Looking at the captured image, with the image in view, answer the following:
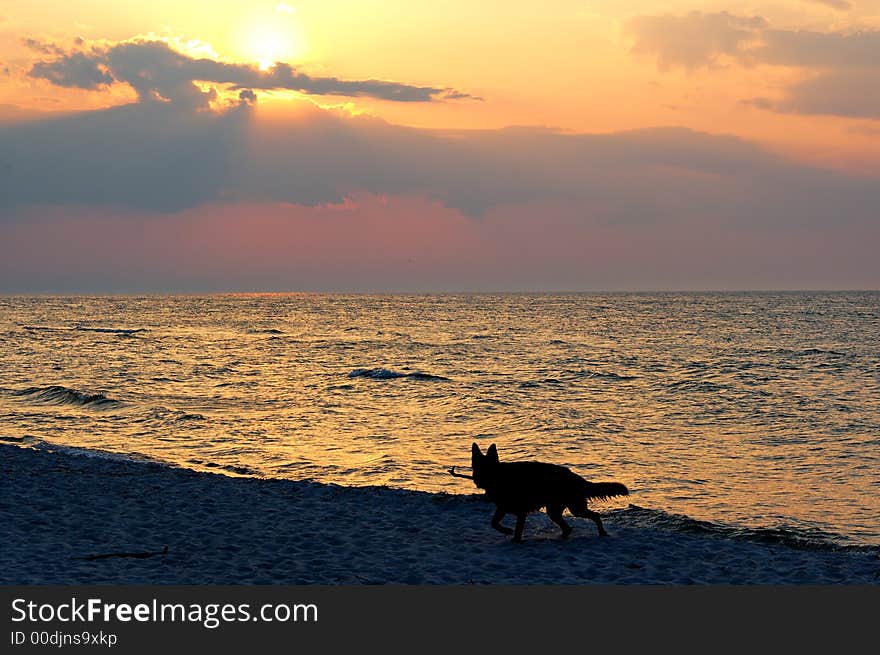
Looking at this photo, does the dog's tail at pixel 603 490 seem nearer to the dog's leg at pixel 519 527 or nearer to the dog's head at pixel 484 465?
the dog's leg at pixel 519 527

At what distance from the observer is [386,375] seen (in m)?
49.2

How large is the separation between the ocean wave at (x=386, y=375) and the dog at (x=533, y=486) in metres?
35.1

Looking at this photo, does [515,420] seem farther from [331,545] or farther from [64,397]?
[64,397]

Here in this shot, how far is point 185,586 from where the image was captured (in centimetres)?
1026

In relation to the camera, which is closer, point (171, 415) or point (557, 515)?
point (557, 515)

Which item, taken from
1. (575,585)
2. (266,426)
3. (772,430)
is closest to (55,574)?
(575,585)

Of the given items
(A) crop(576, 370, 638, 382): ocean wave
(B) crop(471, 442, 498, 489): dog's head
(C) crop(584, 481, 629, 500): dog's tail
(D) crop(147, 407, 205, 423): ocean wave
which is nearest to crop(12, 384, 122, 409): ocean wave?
(D) crop(147, 407, 205, 423): ocean wave

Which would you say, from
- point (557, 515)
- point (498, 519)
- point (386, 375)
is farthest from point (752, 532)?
point (386, 375)

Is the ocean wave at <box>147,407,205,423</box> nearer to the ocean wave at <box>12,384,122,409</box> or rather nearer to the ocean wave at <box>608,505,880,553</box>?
the ocean wave at <box>12,384,122,409</box>

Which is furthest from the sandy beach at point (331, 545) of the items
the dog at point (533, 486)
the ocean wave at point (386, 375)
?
the ocean wave at point (386, 375)

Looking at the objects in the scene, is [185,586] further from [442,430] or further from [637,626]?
[442,430]

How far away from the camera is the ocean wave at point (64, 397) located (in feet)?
112

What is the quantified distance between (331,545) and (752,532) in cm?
790

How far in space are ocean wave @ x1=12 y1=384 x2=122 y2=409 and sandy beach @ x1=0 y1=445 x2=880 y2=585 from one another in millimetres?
18249
